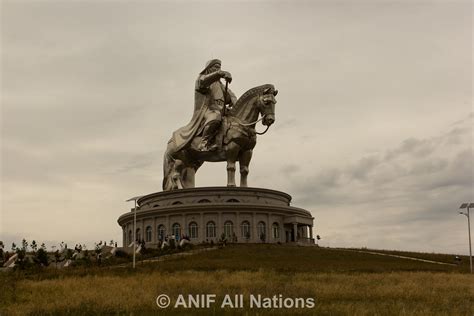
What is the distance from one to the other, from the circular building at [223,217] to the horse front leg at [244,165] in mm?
1246

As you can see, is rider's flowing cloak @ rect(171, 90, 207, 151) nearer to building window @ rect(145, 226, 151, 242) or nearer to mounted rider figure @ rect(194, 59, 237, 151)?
mounted rider figure @ rect(194, 59, 237, 151)

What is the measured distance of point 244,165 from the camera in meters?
52.6

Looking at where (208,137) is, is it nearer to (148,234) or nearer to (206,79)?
(206,79)

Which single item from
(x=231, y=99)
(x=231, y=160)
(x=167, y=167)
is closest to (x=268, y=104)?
(x=231, y=99)

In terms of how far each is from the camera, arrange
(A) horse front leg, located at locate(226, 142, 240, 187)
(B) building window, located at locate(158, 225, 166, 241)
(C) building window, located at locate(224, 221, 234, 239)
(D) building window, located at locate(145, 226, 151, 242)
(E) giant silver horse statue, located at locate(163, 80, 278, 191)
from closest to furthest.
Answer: (E) giant silver horse statue, located at locate(163, 80, 278, 191), (A) horse front leg, located at locate(226, 142, 240, 187), (C) building window, located at locate(224, 221, 234, 239), (B) building window, located at locate(158, 225, 166, 241), (D) building window, located at locate(145, 226, 151, 242)

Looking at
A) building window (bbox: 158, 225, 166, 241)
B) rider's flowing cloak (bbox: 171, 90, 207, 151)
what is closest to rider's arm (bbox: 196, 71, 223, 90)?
rider's flowing cloak (bbox: 171, 90, 207, 151)

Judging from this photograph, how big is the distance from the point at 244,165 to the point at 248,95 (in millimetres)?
6565

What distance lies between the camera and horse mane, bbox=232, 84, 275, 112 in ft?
161

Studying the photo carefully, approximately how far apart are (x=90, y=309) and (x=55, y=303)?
185cm

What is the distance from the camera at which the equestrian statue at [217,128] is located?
163 feet

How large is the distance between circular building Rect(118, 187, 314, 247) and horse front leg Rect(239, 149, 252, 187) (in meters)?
1.25

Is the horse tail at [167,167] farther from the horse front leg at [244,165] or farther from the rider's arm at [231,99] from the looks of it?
the rider's arm at [231,99]

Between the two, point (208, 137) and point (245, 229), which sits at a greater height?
point (208, 137)

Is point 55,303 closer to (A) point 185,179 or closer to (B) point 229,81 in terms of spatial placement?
(B) point 229,81
